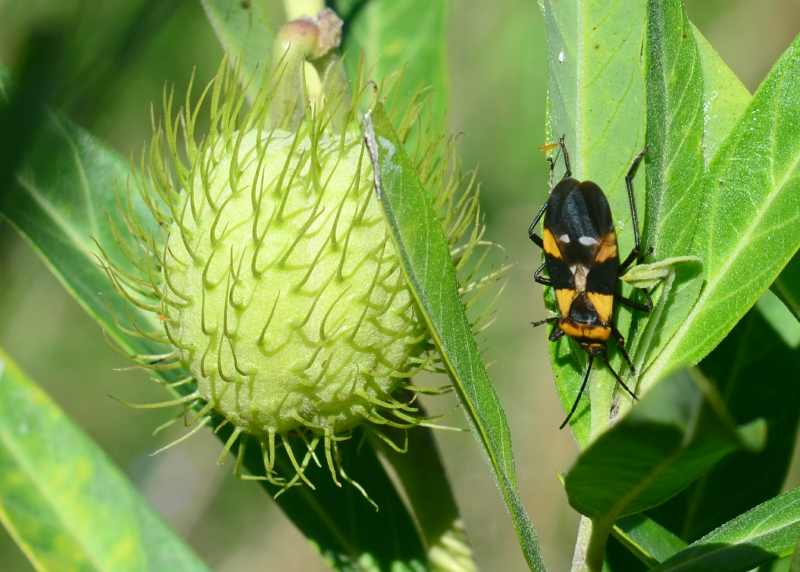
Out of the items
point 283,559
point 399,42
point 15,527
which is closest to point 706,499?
point 399,42

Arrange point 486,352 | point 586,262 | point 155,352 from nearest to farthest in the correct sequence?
1. point 586,262
2. point 155,352
3. point 486,352

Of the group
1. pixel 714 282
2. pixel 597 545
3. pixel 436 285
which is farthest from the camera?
pixel 714 282

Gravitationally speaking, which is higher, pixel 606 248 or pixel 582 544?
pixel 606 248

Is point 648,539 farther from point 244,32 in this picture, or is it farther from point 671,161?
point 244,32

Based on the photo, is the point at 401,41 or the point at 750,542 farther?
the point at 401,41

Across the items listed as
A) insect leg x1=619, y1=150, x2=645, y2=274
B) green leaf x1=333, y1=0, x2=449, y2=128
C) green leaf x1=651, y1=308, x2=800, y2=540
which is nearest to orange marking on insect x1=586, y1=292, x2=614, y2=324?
insect leg x1=619, y1=150, x2=645, y2=274

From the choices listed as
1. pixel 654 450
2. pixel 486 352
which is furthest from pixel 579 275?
pixel 486 352
